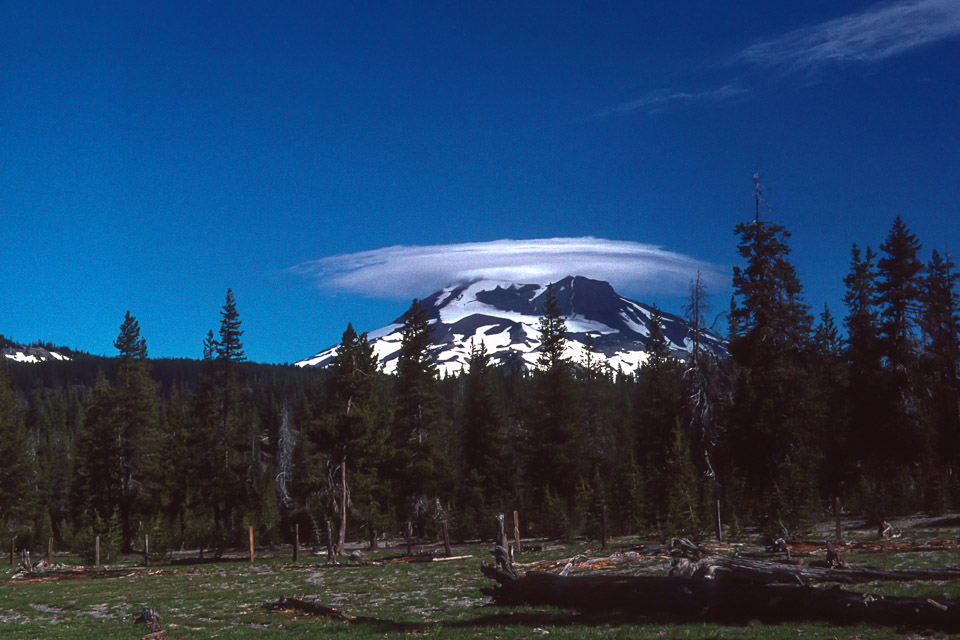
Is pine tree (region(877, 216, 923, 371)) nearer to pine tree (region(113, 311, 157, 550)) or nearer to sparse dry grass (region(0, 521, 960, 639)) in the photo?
sparse dry grass (region(0, 521, 960, 639))

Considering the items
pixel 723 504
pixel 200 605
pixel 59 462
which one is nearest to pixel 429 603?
pixel 200 605

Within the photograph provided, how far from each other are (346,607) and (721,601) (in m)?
12.6

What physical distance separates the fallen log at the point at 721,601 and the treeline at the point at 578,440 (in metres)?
19.6

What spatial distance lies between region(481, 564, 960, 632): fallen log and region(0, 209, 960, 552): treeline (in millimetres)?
19601

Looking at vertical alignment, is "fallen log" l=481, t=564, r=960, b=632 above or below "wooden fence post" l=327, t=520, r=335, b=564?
above

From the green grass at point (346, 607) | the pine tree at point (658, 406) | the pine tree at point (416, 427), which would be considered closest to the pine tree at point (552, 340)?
the pine tree at point (658, 406)

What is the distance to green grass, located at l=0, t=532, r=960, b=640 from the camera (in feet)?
53.0

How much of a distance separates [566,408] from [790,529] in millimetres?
37908

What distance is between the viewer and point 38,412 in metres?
180

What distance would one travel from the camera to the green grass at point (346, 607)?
16.2 metres

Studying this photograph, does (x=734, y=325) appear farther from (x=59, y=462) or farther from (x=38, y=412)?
(x=38, y=412)

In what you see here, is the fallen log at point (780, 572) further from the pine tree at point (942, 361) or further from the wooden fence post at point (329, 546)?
the pine tree at point (942, 361)

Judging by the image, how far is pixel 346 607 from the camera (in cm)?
2338

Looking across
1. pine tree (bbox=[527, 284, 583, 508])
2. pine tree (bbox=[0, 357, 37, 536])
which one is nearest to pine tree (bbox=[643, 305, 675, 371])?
pine tree (bbox=[527, 284, 583, 508])
